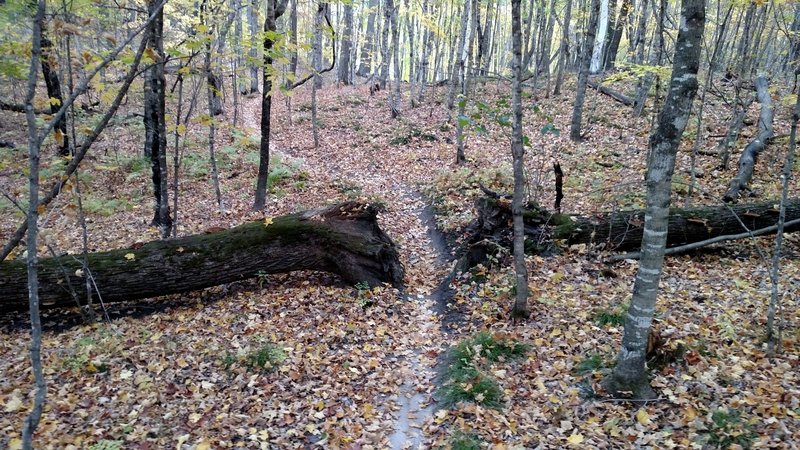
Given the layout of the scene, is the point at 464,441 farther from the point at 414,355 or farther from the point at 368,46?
the point at 368,46

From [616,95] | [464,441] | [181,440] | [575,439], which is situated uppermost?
[616,95]

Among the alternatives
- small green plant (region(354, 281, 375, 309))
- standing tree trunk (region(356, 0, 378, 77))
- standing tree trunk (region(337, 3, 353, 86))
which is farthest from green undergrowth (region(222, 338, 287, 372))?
standing tree trunk (region(356, 0, 378, 77))

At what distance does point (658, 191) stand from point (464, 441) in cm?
340

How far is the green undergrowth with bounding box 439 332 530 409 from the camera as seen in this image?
5777 millimetres

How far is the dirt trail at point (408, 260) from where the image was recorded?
5930mm

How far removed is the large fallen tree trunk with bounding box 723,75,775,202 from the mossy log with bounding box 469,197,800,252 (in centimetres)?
155

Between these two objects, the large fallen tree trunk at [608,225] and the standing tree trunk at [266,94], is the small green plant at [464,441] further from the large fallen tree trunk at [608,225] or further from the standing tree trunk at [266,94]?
the standing tree trunk at [266,94]

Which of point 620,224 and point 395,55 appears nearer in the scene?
point 620,224

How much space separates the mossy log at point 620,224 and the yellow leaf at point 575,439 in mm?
4740

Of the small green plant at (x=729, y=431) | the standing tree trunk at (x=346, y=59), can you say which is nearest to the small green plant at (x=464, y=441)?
the small green plant at (x=729, y=431)

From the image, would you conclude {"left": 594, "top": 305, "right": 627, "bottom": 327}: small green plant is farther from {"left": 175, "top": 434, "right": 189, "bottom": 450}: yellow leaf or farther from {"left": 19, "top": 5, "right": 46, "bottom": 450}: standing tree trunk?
{"left": 19, "top": 5, "right": 46, "bottom": 450}: standing tree trunk

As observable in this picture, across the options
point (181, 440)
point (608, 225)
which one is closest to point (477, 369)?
point (181, 440)

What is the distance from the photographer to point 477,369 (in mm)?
6230

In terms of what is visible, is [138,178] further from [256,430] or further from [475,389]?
[475,389]
